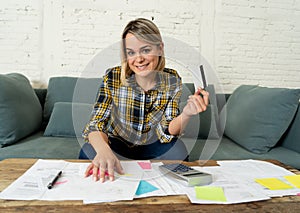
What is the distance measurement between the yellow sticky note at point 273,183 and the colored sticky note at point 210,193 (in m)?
0.14

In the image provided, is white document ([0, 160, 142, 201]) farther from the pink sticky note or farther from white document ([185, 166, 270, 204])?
white document ([185, 166, 270, 204])

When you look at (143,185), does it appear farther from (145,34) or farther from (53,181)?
(145,34)

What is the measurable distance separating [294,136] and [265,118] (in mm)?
186

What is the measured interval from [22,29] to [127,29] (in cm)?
134

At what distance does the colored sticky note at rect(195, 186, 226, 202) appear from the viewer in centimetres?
62

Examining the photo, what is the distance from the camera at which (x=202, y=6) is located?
6.60ft

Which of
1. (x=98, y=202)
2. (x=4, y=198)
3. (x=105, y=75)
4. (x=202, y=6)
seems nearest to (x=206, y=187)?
(x=98, y=202)

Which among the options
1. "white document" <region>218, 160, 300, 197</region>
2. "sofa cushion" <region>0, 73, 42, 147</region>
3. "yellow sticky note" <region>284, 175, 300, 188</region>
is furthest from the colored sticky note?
"sofa cushion" <region>0, 73, 42, 147</region>

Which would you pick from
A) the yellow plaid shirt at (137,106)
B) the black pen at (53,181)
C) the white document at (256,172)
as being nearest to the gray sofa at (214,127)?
the yellow plaid shirt at (137,106)

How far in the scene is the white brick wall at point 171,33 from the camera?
6.25ft

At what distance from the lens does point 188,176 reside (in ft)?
2.31

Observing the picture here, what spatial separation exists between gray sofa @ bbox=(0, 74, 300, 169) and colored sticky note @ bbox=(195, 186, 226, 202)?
1.40 ft

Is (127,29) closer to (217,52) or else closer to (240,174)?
(240,174)

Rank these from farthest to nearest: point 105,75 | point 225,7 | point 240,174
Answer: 1. point 225,7
2. point 105,75
3. point 240,174
